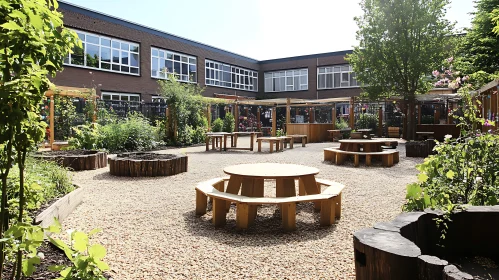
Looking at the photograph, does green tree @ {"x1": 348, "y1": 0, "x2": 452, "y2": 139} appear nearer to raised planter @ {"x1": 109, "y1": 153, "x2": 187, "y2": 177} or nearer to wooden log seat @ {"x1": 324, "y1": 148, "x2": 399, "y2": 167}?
wooden log seat @ {"x1": 324, "y1": 148, "x2": 399, "y2": 167}

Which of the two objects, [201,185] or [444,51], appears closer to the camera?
[201,185]

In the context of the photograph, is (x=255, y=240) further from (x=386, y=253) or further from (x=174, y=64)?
(x=174, y=64)

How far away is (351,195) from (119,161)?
16.9 ft

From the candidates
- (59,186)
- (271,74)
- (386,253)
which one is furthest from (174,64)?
(386,253)

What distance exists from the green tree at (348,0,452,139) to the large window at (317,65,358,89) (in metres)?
14.2

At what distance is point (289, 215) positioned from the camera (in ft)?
14.7

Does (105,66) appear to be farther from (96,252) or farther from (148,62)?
(96,252)

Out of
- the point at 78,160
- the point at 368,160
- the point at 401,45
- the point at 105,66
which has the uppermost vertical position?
the point at 401,45

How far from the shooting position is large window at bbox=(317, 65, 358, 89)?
35081mm

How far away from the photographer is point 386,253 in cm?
209

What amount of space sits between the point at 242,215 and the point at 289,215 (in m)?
0.56

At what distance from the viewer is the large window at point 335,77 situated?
35.1 meters

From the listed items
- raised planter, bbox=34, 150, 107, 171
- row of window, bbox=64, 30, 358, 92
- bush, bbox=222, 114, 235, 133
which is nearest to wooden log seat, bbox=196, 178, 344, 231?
raised planter, bbox=34, 150, 107, 171

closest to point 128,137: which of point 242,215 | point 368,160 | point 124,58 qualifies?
point 368,160
